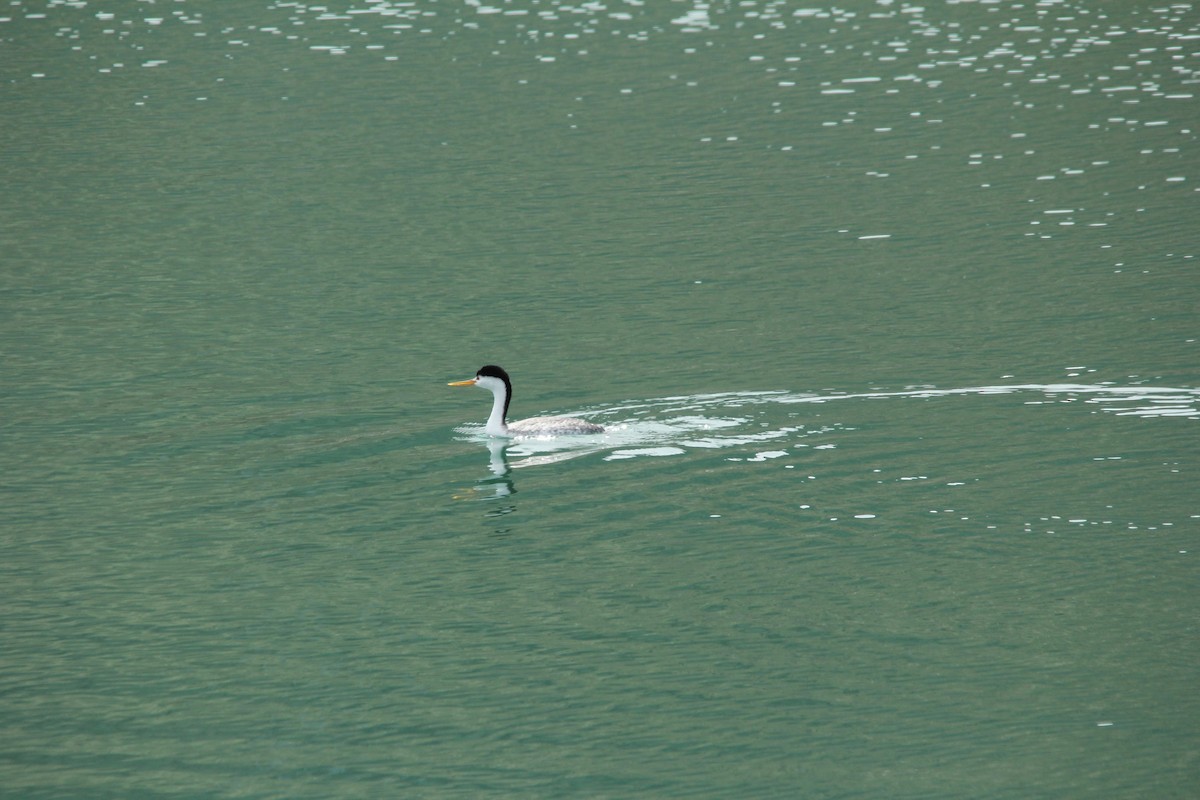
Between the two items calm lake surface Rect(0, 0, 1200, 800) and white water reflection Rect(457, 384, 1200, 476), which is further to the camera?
white water reflection Rect(457, 384, 1200, 476)

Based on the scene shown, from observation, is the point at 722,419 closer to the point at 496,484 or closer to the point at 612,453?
the point at 612,453

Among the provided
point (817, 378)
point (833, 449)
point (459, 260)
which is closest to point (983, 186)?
point (459, 260)

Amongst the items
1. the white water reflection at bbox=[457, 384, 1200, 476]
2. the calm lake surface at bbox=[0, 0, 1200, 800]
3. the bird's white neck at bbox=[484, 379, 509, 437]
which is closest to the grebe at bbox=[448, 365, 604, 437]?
the bird's white neck at bbox=[484, 379, 509, 437]

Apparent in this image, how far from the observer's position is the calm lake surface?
14086 mm

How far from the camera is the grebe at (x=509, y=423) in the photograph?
21438 mm

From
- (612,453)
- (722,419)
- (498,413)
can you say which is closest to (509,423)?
(498,413)

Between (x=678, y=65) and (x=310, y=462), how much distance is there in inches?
1386

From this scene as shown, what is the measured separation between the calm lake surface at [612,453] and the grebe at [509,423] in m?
0.23

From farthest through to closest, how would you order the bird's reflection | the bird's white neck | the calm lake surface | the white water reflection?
the bird's white neck < the white water reflection < the bird's reflection < the calm lake surface

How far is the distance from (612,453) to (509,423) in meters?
2.09

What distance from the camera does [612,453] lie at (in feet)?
68.9

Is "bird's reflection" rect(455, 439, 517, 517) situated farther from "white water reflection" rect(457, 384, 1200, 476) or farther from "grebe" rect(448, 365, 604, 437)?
"grebe" rect(448, 365, 604, 437)

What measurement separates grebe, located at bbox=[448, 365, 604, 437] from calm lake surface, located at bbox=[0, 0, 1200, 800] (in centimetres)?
23

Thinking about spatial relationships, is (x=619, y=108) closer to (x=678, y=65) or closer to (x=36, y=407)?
(x=678, y=65)
